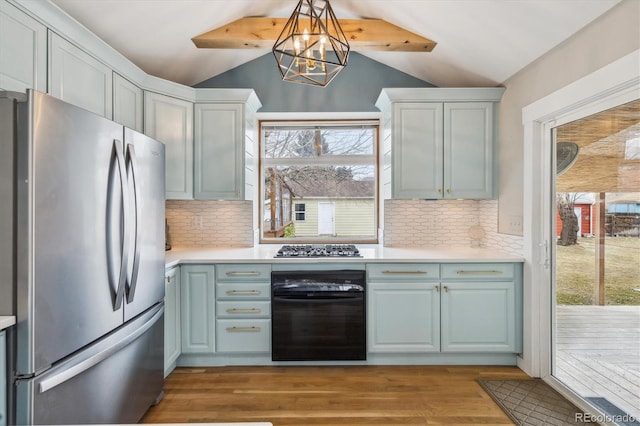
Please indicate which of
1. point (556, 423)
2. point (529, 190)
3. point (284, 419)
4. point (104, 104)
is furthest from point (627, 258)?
point (104, 104)

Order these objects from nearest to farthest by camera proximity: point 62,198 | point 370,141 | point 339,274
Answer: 1. point 62,198
2. point 339,274
3. point 370,141

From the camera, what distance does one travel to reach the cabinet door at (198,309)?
2.59m

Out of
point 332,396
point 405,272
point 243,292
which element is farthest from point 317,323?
point 405,272

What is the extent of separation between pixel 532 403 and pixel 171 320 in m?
2.54

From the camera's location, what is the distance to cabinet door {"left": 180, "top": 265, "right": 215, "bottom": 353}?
2594 millimetres

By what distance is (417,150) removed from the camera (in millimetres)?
2975

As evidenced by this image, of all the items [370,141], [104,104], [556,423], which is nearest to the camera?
[556,423]

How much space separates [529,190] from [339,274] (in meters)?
1.57

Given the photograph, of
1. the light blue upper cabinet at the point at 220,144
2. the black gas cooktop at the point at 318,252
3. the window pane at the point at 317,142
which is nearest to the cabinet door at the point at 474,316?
the black gas cooktop at the point at 318,252

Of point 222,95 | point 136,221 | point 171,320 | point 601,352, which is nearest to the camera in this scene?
point 136,221

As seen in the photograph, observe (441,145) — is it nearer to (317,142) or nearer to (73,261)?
(317,142)

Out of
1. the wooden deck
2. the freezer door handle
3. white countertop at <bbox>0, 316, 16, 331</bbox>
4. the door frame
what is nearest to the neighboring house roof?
the door frame

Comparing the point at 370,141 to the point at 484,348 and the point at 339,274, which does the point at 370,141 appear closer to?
the point at 339,274

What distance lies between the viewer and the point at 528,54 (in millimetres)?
2402
